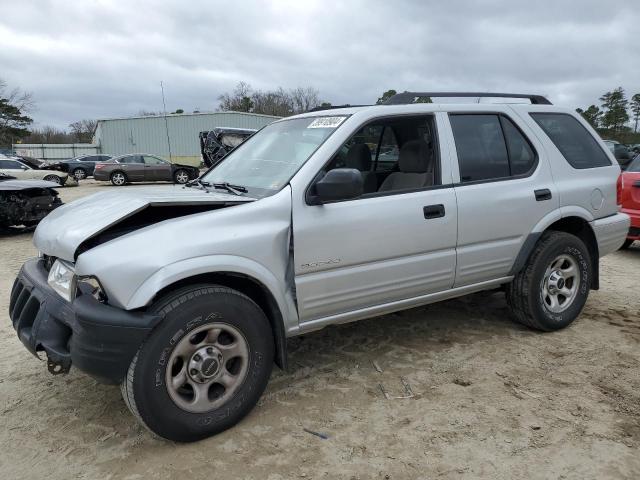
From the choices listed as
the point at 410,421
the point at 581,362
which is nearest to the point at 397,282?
the point at 410,421

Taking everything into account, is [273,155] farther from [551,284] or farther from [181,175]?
[181,175]

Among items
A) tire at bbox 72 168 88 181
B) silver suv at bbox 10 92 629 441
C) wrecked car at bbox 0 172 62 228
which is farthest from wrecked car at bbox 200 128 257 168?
tire at bbox 72 168 88 181

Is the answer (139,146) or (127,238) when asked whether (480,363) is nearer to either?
(127,238)

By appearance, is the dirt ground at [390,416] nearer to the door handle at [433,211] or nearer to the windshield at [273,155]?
the door handle at [433,211]

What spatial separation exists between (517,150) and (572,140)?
2.20 feet

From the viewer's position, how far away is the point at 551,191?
3.93 meters

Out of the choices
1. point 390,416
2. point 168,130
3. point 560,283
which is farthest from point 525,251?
point 168,130

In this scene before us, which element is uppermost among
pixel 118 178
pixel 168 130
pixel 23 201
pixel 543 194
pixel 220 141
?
pixel 168 130

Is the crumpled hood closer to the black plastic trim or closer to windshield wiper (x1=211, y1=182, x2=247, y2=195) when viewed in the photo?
windshield wiper (x1=211, y1=182, x2=247, y2=195)

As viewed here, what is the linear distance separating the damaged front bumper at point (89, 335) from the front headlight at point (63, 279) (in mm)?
41

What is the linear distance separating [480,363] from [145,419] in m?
2.32

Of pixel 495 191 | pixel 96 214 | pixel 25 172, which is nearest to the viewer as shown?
pixel 96 214

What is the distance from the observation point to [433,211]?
11.1 ft

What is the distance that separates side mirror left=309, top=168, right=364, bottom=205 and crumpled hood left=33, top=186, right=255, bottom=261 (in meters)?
0.40
